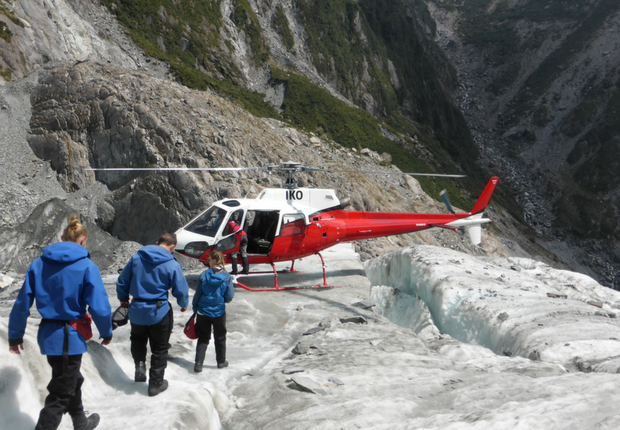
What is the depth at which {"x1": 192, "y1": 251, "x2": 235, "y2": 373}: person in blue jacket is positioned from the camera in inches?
210

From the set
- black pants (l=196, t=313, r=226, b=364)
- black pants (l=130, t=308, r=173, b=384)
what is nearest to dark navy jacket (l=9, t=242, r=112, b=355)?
black pants (l=130, t=308, r=173, b=384)

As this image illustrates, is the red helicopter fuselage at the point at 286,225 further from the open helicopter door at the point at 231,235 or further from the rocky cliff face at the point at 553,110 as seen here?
the rocky cliff face at the point at 553,110

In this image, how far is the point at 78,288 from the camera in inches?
137

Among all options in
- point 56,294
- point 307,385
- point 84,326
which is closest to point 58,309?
point 56,294

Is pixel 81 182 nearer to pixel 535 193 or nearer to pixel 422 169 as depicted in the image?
pixel 422 169

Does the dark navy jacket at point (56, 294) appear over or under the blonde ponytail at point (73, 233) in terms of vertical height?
under

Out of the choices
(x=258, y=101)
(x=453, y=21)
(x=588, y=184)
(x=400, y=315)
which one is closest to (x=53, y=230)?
(x=400, y=315)

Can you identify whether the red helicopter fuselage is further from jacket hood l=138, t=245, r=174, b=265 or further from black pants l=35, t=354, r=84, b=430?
black pants l=35, t=354, r=84, b=430

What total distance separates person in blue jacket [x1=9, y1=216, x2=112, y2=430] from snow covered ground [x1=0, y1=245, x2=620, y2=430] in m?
0.42

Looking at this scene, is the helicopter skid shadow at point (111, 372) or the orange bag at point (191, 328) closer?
the helicopter skid shadow at point (111, 372)

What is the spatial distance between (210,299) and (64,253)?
7.31 ft

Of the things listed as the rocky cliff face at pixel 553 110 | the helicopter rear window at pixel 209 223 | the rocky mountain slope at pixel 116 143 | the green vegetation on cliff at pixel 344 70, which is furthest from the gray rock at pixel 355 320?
the rocky cliff face at pixel 553 110

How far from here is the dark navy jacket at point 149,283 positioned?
4387mm

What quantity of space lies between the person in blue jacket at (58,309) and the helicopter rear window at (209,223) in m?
6.51
